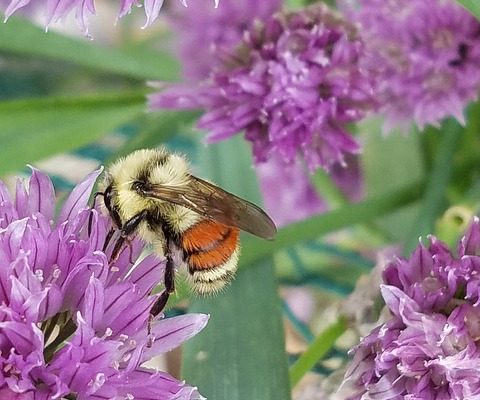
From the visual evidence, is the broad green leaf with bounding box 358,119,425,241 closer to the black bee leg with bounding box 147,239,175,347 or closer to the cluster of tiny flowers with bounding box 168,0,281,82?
the cluster of tiny flowers with bounding box 168,0,281,82

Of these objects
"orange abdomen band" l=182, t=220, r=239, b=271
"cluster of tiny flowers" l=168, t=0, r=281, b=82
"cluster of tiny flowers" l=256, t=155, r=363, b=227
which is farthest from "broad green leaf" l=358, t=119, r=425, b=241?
"orange abdomen band" l=182, t=220, r=239, b=271

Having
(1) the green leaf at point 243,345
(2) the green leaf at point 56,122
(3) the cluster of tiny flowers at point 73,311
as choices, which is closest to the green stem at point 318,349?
(1) the green leaf at point 243,345

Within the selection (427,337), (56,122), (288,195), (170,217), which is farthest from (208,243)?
(288,195)

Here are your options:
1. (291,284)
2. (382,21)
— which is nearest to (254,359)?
(382,21)

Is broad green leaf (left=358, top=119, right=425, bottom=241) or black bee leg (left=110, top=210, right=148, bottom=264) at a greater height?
broad green leaf (left=358, top=119, right=425, bottom=241)

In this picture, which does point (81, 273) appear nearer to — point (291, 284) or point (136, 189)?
point (136, 189)

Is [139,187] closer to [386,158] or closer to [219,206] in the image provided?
[219,206]
